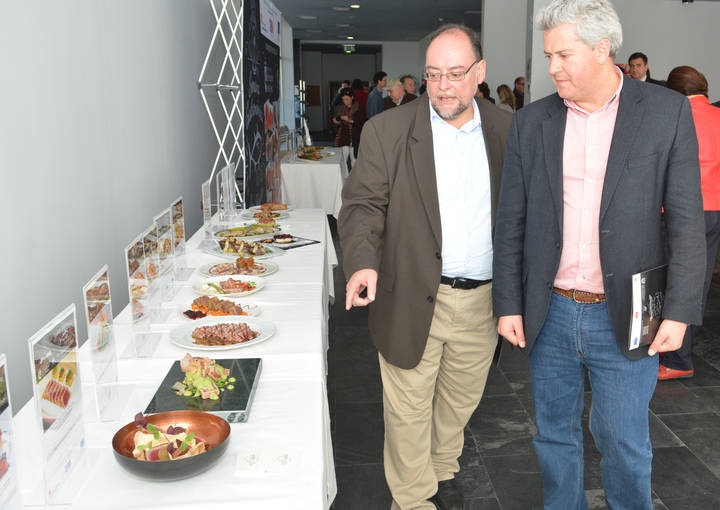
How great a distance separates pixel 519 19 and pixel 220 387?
7704mm

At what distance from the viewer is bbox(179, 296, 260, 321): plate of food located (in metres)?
1.74

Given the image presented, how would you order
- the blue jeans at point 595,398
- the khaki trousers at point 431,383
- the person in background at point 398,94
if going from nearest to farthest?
the blue jeans at point 595,398, the khaki trousers at point 431,383, the person in background at point 398,94

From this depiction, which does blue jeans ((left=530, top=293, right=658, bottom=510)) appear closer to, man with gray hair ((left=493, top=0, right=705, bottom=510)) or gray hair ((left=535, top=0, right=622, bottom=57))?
man with gray hair ((left=493, top=0, right=705, bottom=510))

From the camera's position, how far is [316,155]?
6473 mm

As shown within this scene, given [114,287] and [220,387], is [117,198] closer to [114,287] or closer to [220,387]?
[114,287]

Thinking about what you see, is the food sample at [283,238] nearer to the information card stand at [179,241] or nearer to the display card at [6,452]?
the information card stand at [179,241]

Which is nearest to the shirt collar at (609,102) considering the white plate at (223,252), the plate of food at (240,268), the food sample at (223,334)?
the food sample at (223,334)

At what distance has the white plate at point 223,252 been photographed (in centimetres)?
243

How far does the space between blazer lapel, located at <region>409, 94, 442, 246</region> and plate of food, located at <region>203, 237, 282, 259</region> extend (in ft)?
2.94

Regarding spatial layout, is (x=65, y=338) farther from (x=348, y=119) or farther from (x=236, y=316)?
(x=348, y=119)

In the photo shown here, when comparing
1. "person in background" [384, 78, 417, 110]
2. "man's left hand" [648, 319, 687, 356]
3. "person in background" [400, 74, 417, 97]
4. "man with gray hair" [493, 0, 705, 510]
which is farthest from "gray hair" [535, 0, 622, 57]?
"person in background" [400, 74, 417, 97]

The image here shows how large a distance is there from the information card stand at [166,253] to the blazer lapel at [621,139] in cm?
109

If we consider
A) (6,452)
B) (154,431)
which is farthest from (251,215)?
(6,452)

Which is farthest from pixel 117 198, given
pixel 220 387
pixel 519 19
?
pixel 519 19
